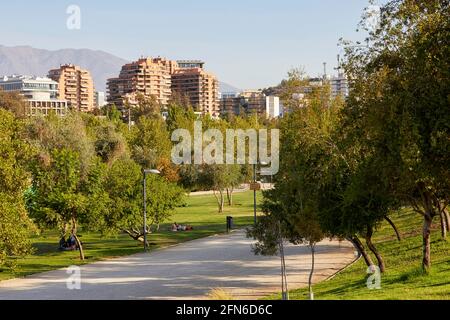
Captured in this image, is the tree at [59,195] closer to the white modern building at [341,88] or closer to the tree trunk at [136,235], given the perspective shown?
the tree trunk at [136,235]

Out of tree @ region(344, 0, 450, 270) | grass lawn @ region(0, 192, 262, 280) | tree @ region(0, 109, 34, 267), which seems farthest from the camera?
grass lawn @ region(0, 192, 262, 280)

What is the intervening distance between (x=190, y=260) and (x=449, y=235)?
43.6ft

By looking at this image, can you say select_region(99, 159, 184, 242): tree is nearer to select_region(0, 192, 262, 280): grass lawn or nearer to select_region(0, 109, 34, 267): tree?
select_region(0, 192, 262, 280): grass lawn

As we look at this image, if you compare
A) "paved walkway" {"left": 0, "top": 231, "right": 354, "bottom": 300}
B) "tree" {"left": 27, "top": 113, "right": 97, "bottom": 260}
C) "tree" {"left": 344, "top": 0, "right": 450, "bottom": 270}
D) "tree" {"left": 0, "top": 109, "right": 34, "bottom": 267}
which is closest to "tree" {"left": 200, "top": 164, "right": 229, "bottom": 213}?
"paved walkway" {"left": 0, "top": 231, "right": 354, "bottom": 300}

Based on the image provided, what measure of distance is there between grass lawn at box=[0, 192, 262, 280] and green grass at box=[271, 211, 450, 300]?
14.8m

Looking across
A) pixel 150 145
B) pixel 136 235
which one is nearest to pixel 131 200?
pixel 136 235

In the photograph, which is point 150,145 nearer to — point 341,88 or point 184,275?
point 341,88

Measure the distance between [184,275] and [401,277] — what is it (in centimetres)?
1121

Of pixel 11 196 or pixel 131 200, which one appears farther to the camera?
pixel 131 200

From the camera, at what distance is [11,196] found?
95.9ft

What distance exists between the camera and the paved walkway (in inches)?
1029

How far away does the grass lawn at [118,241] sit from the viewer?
35884mm

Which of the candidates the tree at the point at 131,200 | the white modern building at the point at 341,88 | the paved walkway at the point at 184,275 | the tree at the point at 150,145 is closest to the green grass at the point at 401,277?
the paved walkway at the point at 184,275

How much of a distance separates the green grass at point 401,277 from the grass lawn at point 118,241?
48.6 ft
